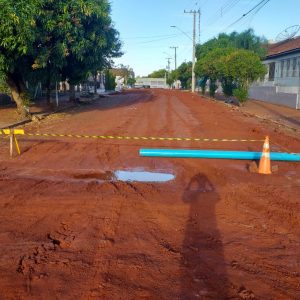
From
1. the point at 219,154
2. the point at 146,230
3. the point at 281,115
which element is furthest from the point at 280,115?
the point at 146,230

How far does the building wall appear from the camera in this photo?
33.3 m

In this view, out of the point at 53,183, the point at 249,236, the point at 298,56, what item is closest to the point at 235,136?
the point at 53,183

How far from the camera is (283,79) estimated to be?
132 ft

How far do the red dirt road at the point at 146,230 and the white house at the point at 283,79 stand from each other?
2462cm

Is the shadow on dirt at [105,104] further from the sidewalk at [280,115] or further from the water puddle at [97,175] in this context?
the water puddle at [97,175]

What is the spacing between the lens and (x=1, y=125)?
17359mm

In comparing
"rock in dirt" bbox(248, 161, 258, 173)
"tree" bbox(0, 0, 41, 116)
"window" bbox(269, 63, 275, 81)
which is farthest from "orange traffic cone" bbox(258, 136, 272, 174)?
"window" bbox(269, 63, 275, 81)

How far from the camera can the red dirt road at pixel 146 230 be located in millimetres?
4137

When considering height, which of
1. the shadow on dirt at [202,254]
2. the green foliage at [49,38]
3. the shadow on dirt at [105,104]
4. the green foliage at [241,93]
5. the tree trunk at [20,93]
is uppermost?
the green foliage at [49,38]

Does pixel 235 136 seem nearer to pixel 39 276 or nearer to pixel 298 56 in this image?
pixel 39 276

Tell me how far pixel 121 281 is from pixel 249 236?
79.8 inches

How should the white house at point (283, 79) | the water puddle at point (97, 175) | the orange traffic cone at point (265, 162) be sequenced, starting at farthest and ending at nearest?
the white house at point (283, 79) → the orange traffic cone at point (265, 162) → the water puddle at point (97, 175)

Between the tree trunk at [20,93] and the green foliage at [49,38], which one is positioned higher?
the green foliage at [49,38]

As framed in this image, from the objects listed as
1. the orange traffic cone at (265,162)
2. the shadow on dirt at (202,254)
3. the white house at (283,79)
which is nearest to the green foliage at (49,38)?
the orange traffic cone at (265,162)
